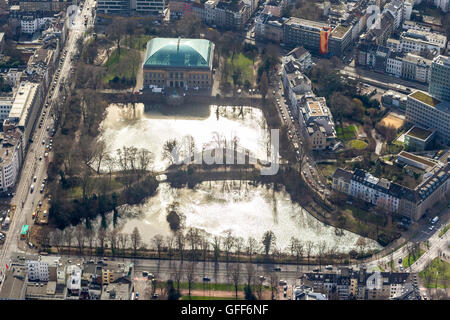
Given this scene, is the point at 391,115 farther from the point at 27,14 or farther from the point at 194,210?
the point at 27,14

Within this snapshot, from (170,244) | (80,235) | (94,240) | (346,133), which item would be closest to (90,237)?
(94,240)

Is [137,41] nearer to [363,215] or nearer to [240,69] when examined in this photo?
A: [240,69]

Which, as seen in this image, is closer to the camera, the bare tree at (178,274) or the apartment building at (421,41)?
the bare tree at (178,274)

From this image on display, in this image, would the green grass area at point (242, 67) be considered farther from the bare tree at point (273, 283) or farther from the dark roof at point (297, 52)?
the bare tree at point (273, 283)

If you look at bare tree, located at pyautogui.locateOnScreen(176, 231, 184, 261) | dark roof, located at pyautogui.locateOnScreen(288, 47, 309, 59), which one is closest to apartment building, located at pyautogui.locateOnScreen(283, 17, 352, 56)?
dark roof, located at pyautogui.locateOnScreen(288, 47, 309, 59)

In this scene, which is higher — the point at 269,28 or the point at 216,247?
the point at 269,28

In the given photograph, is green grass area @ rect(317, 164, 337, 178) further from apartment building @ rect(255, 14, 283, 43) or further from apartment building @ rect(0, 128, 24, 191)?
apartment building @ rect(0, 128, 24, 191)

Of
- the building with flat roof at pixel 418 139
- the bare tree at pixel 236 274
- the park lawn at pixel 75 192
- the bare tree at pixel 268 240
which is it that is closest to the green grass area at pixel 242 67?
the building with flat roof at pixel 418 139
